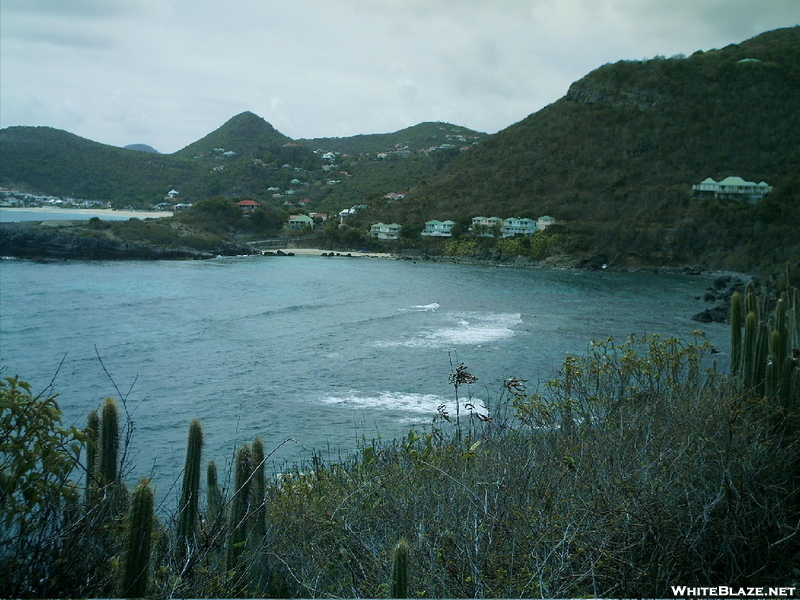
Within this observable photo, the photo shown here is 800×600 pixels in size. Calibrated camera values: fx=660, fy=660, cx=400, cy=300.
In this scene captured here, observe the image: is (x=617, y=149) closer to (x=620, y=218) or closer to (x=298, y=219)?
(x=620, y=218)

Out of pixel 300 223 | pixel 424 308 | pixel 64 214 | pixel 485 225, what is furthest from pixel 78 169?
pixel 424 308

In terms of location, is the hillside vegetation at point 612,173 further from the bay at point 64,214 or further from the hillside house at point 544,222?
the bay at point 64,214

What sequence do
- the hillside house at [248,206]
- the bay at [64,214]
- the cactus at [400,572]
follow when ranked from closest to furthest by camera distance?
the cactus at [400,572], the bay at [64,214], the hillside house at [248,206]

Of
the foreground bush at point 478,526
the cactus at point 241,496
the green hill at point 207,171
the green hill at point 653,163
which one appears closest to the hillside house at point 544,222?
the green hill at point 653,163

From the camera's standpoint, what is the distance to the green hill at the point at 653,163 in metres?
58.5

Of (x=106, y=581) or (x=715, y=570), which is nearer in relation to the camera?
(x=106, y=581)

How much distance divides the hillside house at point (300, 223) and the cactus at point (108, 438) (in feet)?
248

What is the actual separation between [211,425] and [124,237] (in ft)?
159

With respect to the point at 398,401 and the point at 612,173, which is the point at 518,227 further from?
the point at 398,401

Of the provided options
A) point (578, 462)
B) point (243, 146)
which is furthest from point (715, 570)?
point (243, 146)

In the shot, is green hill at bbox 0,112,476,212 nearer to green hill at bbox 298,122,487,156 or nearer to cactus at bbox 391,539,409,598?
green hill at bbox 298,122,487,156

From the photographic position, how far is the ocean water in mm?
16875

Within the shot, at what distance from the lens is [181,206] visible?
9019 centimetres

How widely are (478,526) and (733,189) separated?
2664 inches
